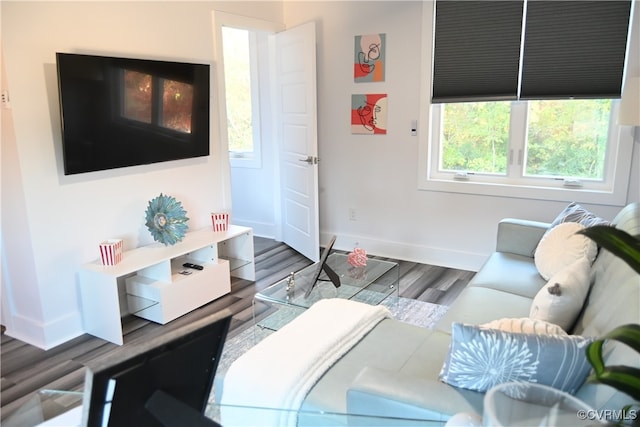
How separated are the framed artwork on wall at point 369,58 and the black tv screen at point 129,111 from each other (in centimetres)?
137

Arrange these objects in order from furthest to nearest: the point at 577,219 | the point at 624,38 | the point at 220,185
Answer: the point at 220,185 → the point at 624,38 → the point at 577,219

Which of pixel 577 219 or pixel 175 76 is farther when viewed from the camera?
pixel 175 76

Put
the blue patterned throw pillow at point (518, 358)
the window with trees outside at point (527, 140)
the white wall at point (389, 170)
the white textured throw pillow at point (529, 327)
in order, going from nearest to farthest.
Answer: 1. the blue patterned throw pillow at point (518, 358)
2. the white textured throw pillow at point (529, 327)
3. the window with trees outside at point (527, 140)
4. the white wall at point (389, 170)

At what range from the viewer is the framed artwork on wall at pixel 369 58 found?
13.9ft

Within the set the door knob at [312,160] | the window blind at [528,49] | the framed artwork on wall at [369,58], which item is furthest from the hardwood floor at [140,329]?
the framed artwork on wall at [369,58]

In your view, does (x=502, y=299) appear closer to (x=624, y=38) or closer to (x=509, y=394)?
(x=509, y=394)

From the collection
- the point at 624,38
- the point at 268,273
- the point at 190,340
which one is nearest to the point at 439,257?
the point at 268,273

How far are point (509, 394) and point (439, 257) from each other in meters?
3.30

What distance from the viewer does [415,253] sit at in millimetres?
4434

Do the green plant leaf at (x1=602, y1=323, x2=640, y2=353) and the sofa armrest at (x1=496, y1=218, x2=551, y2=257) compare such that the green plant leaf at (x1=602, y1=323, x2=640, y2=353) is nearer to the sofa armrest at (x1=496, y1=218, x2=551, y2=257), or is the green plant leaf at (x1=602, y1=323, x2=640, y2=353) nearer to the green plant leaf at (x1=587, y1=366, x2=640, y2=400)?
the green plant leaf at (x1=587, y1=366, x2=640, y2=400)

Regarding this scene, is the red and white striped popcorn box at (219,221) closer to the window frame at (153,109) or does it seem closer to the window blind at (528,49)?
the window frame at (153,109)

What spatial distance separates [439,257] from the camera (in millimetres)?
4312

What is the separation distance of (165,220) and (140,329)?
0.74m

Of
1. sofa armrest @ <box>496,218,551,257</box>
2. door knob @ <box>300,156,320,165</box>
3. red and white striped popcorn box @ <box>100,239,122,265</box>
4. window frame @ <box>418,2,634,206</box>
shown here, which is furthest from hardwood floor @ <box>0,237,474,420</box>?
door knob @ <box>300,156,320,165</box>
